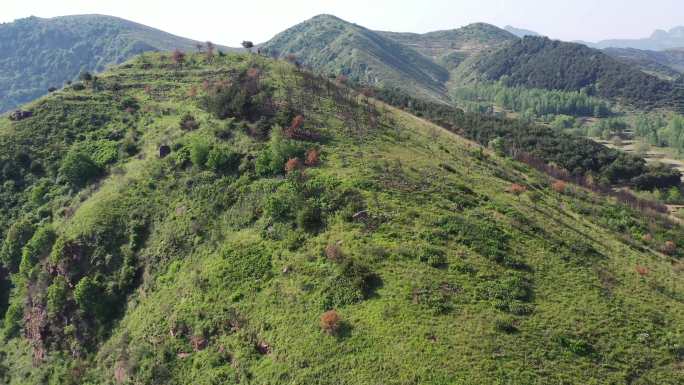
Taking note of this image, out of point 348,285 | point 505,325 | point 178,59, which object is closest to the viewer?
point 505,325

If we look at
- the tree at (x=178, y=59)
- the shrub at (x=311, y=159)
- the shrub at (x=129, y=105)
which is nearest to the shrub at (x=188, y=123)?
the shrub at (x=129, y=105)

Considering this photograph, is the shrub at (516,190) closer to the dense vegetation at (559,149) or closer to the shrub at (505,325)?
the shrub at (505,325)

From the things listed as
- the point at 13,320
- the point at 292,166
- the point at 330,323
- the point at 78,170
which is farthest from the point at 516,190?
the point at 78,170

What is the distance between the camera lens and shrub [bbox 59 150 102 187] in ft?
187

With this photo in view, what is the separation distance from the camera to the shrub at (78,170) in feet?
187

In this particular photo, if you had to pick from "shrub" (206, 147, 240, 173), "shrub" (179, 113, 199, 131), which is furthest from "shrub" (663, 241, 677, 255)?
"shrub" (179, 113, 199, 131)

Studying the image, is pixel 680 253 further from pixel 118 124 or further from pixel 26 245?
pixel 118 124

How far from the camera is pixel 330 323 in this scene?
27281 mm

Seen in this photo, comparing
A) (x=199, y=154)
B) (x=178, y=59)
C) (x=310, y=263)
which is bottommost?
(x=310, y=263)

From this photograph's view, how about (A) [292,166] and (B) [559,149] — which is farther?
(B) [559,149]

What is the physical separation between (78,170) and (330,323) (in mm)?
50379

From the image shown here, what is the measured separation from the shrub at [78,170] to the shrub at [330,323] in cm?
4926

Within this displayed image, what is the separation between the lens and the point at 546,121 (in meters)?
185

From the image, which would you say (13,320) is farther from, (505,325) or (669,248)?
(669,248)
